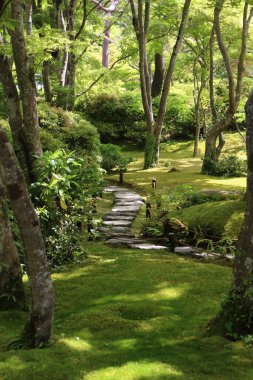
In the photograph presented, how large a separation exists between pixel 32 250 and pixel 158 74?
2810 centimetres

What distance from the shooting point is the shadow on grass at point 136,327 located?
4625 mm

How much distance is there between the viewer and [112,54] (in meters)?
43.6

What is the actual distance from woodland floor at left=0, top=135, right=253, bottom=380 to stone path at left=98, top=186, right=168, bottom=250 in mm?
965

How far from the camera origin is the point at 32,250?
4.91 meters

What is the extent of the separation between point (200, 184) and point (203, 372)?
13112 mm

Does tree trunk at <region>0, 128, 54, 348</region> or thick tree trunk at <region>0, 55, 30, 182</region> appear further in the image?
thick tree trunk at <region>0, 55, 30, 182</region>

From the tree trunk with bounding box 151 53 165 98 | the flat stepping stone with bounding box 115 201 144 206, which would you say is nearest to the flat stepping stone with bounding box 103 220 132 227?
the flat stepping stone with bounding box 115 201 144 206

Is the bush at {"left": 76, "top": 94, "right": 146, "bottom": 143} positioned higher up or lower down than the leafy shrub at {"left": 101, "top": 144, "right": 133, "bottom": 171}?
higher up

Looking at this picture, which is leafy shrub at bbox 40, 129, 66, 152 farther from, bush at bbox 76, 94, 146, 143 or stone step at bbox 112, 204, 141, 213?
bush at bbox 76, 94, 146, 143

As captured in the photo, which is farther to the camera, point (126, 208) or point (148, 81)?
point (148, 81)

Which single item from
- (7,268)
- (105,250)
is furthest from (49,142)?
(7,268)

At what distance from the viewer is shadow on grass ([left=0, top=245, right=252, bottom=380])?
4.62 metres


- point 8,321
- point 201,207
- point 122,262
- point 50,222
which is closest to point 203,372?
point 8,321

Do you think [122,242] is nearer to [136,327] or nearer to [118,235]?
[118,235]
